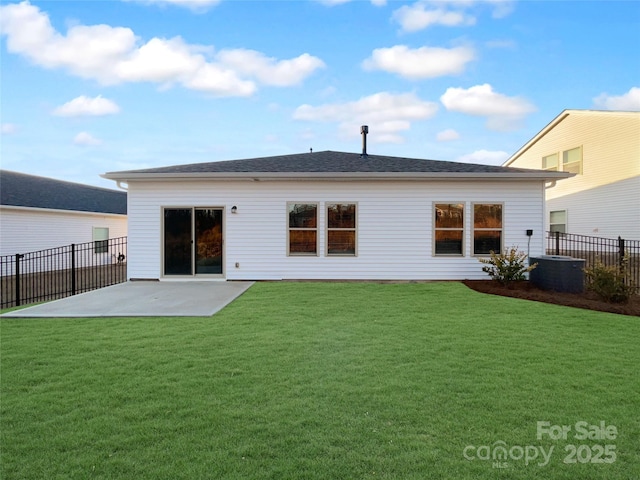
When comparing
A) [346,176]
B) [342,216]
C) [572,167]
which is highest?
[572,167]

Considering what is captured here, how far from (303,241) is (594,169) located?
13.8 meters

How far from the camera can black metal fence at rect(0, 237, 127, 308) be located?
10.0 metres

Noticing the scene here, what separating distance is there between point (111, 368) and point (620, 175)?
18.4 metres

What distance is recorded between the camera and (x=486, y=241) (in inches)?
417

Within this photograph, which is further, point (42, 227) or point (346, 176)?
point (42, 227)

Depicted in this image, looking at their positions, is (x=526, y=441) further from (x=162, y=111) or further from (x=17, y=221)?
(x=17, y=221)

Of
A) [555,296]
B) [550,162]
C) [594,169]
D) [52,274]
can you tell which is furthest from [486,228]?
[52,274]

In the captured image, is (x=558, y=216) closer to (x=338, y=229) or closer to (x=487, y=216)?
(x=487, y=216)

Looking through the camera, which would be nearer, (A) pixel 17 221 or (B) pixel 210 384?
(B) pixel 210 384

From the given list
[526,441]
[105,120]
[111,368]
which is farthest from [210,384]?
[105,120]

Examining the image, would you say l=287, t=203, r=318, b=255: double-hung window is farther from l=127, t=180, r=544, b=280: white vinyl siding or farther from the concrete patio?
the concrete patio

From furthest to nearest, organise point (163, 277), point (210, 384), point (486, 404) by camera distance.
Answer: point (163, 277) < point (210, 384) < point (486, 404)

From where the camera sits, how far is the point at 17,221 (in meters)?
15.0

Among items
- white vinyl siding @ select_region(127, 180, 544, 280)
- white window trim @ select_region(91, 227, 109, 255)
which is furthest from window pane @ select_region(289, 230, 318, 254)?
white window trim @ select_region(91, 227, 109, 255)
